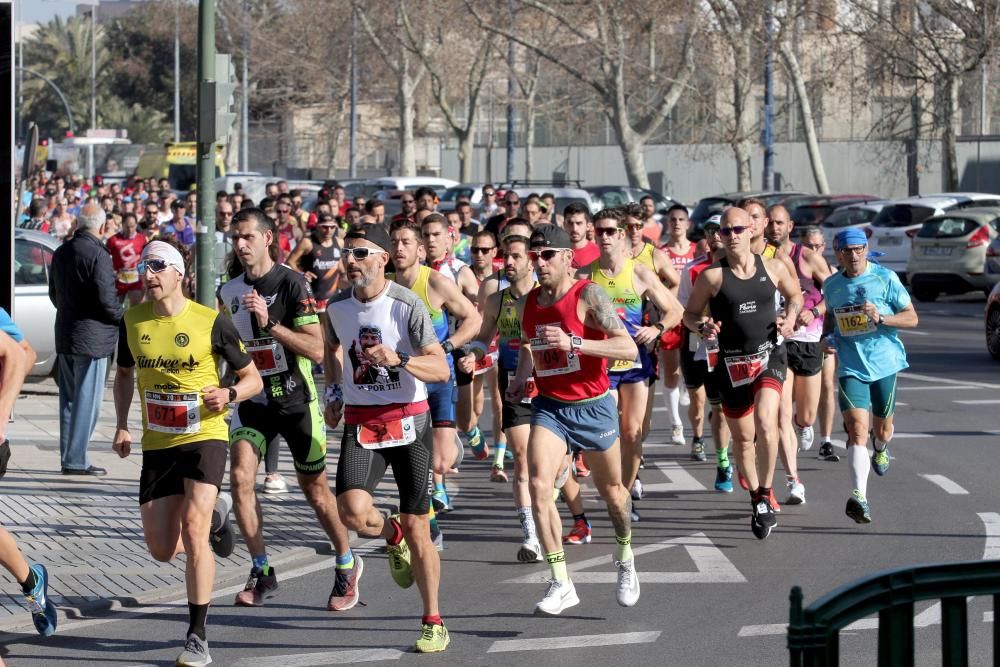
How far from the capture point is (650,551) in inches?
371

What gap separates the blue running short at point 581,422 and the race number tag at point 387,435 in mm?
808

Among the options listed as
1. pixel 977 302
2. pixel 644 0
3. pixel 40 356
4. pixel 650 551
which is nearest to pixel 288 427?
pixel 650 551

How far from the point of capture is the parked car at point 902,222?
31078mm

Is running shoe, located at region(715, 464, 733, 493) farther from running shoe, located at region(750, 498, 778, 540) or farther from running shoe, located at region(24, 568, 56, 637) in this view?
running shoe, located at region(24, 568, 56, 637)

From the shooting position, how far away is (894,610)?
3.88 meters

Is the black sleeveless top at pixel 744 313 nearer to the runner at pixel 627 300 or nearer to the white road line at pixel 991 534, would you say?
the runner at pixel 627 300

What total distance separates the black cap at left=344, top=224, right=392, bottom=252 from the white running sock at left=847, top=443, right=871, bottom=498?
364 centimetres

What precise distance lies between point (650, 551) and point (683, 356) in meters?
3.04

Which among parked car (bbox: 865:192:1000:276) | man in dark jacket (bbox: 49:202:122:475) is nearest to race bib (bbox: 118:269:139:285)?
man in dark jacket (bbox: 49:202:122:475)

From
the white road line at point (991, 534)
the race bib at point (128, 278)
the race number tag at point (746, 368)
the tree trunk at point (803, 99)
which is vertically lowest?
the white road line at point (991, 534)

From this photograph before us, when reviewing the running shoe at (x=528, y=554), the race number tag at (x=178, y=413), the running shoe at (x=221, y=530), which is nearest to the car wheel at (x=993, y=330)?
the running shoe at (x=528, y=554)

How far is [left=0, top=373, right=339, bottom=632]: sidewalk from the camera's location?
8305mm

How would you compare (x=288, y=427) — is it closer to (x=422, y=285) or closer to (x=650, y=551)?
(x=422, y=285)

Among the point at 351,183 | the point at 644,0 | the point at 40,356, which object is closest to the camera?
the point at 40,356
